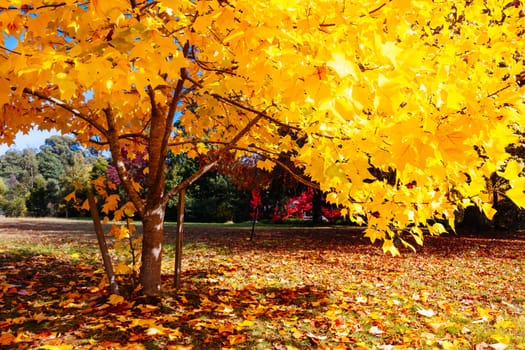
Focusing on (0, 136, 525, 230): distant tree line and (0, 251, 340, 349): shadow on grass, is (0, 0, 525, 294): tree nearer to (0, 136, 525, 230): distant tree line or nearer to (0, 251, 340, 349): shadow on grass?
(0, 136, 525, 230): distant tree line

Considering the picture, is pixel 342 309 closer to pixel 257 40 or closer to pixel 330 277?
pixel 330 277

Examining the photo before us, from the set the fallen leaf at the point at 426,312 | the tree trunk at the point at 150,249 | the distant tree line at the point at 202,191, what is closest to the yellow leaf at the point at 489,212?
the fallen leaf at the point at 426,312

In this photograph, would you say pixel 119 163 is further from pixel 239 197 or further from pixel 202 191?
pixel 202 191

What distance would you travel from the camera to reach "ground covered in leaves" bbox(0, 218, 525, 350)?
3549 millimetres

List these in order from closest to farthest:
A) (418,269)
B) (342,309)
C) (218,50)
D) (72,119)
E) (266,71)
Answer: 1. (266,71)
2. (218,50)
3. (342,309)
4. (72,119)
5. (418,269)

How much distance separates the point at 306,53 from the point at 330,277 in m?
5.65

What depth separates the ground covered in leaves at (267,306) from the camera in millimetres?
3549

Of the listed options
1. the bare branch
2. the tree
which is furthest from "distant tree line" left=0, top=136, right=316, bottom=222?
the tree

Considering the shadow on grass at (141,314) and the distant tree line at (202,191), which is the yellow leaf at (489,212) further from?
Answer: the distant tree line at (202,191)

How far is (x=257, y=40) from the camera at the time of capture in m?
1.98

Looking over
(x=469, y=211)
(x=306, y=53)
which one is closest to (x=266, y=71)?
(x=306, y=53)

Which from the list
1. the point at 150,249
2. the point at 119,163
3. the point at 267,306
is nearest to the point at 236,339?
the point at 267,306

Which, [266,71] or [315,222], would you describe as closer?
[266,71]

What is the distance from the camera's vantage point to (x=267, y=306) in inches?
187
